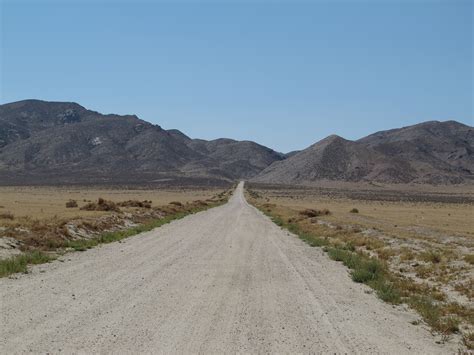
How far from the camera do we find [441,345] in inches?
375

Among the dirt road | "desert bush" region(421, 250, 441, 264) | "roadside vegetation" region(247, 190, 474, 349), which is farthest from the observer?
"desert bush" region(421, 250, 441, 264)

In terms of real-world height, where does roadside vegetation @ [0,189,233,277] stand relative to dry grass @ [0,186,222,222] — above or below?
above

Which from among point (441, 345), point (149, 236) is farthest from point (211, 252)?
point (441, 345)

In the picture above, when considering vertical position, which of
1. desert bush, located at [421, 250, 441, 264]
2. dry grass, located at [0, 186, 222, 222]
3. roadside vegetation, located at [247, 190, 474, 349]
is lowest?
dry grass, located at [0, 186, 222, 222]

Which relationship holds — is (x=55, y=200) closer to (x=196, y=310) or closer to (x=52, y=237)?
(x=52, y=237)

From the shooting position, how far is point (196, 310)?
36.7 ft

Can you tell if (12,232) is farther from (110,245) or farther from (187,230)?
(187,230)

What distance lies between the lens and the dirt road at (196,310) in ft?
29.1

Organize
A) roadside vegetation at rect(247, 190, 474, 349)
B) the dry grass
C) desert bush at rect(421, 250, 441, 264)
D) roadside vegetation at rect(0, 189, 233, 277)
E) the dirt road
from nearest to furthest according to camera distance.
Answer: the dirt road
roadside vegetation at rect(247, 190, 474, 349)
roadside vegetation at rect(0, 189, 233, 277)
desert bush at rect(421, 250, 441, 264)
the dry grass

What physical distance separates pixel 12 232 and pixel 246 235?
13460mm

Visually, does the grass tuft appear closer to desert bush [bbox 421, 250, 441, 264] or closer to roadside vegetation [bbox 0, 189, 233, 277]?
roadside vegetation [bbox 0, 189, 233, 277]

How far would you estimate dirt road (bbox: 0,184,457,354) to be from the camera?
888 cm

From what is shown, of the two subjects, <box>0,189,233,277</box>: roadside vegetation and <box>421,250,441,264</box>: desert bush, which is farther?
<box>421,250,441,264</box>: desert bush

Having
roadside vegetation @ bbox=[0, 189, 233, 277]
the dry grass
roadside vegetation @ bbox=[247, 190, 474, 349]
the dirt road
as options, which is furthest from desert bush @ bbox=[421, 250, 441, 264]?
the dry grass
